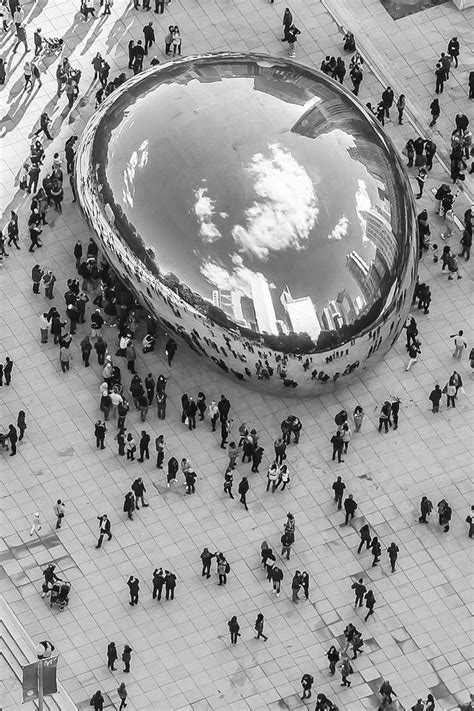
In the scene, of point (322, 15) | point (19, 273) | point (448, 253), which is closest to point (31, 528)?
point (19, 273)

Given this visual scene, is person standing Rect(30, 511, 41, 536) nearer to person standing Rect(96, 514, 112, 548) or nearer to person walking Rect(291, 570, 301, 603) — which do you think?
person standing Rect(96, 514, 112, 548)

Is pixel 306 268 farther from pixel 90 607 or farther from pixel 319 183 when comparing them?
pixel 90 607

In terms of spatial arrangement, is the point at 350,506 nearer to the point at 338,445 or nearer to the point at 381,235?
the point at 338,445

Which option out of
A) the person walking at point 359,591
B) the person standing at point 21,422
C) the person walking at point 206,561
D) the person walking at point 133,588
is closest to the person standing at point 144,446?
the person standing at point 21,422

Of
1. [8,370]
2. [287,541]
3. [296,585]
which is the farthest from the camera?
[8,370]

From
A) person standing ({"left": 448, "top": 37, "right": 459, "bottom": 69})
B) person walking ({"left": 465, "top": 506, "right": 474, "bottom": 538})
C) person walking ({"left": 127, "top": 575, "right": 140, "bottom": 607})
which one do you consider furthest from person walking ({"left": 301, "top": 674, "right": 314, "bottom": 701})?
person standing ({"left": 448, "top": 37, "right": 459, "bottom": 69})

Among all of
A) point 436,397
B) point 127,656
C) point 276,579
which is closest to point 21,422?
point 127,656
